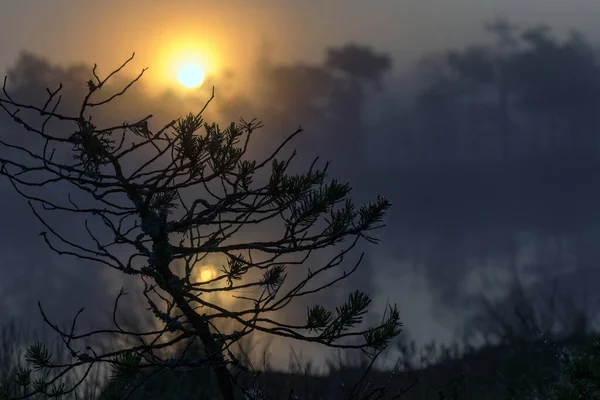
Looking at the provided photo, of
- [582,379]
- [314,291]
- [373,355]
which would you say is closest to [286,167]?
[314,291]

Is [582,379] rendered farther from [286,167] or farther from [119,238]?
[119,238]

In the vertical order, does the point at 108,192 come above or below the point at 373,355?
above

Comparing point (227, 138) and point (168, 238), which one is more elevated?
point (227, 138)

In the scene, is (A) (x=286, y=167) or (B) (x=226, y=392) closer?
(A) (x=286, y=167)

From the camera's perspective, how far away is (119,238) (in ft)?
14.8

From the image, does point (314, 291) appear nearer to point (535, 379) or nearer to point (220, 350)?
point (220, 350)

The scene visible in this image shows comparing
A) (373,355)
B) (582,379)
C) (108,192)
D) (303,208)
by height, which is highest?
(108,192)

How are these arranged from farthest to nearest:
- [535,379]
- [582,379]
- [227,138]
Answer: [535,379] → [582,379] → [227,138]

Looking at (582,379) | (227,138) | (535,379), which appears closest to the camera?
(227,138)

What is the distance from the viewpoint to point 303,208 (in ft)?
14.4

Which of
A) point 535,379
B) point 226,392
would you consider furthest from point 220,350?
point 535,379

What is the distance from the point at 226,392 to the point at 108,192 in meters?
1.48

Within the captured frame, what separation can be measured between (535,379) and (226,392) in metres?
12.0

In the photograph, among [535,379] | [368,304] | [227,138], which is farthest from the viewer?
[535,379]
